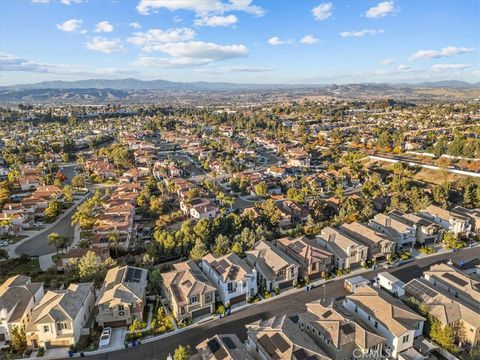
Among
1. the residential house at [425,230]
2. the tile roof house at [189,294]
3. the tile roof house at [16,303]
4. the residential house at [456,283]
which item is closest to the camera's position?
the tile roof house at [16,303]

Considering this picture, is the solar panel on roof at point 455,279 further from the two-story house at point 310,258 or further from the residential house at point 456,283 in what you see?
the two-story house at point 310,258

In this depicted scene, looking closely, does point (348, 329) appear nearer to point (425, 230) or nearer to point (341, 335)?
point (341, 335)

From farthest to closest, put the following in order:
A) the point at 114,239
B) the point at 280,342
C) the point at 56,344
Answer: the point at 114,239
the point at 56,344
the point at 280,342

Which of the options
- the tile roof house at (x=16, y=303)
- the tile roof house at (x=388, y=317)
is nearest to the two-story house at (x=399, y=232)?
the tile roof house at (x=388, y=317)

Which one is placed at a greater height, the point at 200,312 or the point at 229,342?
the point at 229,342

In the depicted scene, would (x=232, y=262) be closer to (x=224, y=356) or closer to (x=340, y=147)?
(x=224, y=356)

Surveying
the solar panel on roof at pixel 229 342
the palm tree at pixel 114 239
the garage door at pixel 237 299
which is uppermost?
the solar panel on roof at pixel 229 342

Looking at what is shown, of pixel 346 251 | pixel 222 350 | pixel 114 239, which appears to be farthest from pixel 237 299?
pixel 114 239

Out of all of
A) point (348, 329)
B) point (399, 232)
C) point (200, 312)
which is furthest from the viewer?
point (399, 232)

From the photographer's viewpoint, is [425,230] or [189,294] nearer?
[189,294]
